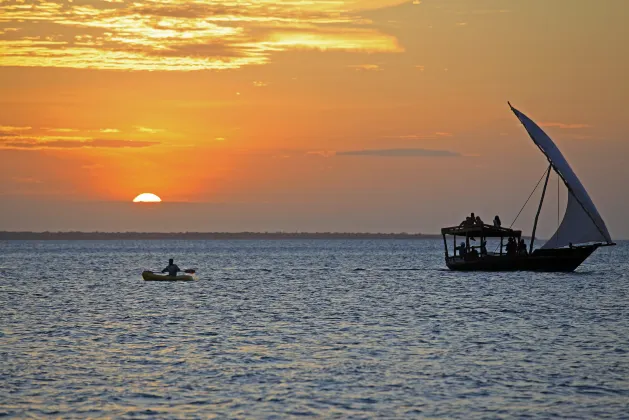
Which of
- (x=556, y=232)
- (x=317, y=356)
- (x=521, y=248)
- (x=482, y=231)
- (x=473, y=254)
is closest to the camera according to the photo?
(x=317, y=356)

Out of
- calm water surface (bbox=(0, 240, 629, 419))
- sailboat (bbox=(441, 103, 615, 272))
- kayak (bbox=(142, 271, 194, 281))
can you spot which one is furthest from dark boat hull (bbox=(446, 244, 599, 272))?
kayak (bbox=(142, 271, 194, 281))

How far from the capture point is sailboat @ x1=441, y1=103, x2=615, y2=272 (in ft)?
283

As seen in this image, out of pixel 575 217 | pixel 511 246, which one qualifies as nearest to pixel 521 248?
pixel 511 246

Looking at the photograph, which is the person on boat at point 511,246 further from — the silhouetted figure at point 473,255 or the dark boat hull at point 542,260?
the silhouetted figure at point 473,255

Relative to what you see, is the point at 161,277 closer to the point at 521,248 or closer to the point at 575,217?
the point at 521,248

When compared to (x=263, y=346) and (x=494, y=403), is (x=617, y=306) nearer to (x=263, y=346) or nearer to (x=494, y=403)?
(x=263, y=346)

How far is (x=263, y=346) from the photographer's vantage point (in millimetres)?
41156

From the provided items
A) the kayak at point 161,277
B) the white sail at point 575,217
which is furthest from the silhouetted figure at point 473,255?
the kayak at point 161,277

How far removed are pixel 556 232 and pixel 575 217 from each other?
2131 millimetres

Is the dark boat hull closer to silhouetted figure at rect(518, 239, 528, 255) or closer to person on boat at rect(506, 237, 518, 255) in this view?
person on boat at rect(506, 237, 518, 255)

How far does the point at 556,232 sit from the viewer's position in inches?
3467

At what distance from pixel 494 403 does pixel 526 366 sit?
7.32 meters

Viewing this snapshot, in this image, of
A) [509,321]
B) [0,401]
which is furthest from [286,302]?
[0,401]

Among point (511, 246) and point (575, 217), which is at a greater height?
point (575, 217)
